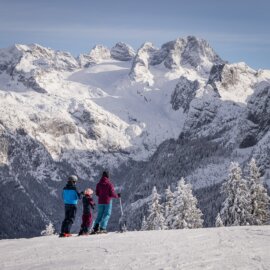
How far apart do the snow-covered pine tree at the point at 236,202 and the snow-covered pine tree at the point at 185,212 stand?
4.37 meters

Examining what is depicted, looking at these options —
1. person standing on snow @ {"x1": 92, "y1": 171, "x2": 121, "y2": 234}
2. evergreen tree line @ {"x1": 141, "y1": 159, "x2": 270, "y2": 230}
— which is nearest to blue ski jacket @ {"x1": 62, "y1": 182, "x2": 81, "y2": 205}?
person standing on snow @ {"x1": 92, "y1": 171, "x2": 121, "y2": 234}

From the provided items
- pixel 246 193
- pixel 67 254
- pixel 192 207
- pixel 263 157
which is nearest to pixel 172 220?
pixel 192 207

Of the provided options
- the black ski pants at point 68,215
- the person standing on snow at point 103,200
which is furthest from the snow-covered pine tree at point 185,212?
the black ski pants at point 68,215

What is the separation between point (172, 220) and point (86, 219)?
1219 inches

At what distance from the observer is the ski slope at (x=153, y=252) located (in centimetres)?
1320

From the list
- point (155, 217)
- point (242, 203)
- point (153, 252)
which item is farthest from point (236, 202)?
point (153, 252)

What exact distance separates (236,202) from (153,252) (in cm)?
3356

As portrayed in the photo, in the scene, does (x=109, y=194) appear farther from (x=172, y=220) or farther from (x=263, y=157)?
(x=263, y=157)

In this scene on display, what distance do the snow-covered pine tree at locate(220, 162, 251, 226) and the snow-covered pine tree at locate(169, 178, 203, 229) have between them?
172 inches

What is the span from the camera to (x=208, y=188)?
198375mm

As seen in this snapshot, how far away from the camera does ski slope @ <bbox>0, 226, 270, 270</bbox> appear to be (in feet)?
43.3

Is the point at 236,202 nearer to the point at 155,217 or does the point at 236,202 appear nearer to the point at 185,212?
the point at 185,212

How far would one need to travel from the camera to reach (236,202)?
4719 cm

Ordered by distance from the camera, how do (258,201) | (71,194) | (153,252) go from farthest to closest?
(258,201), (71,194), (153,252)
